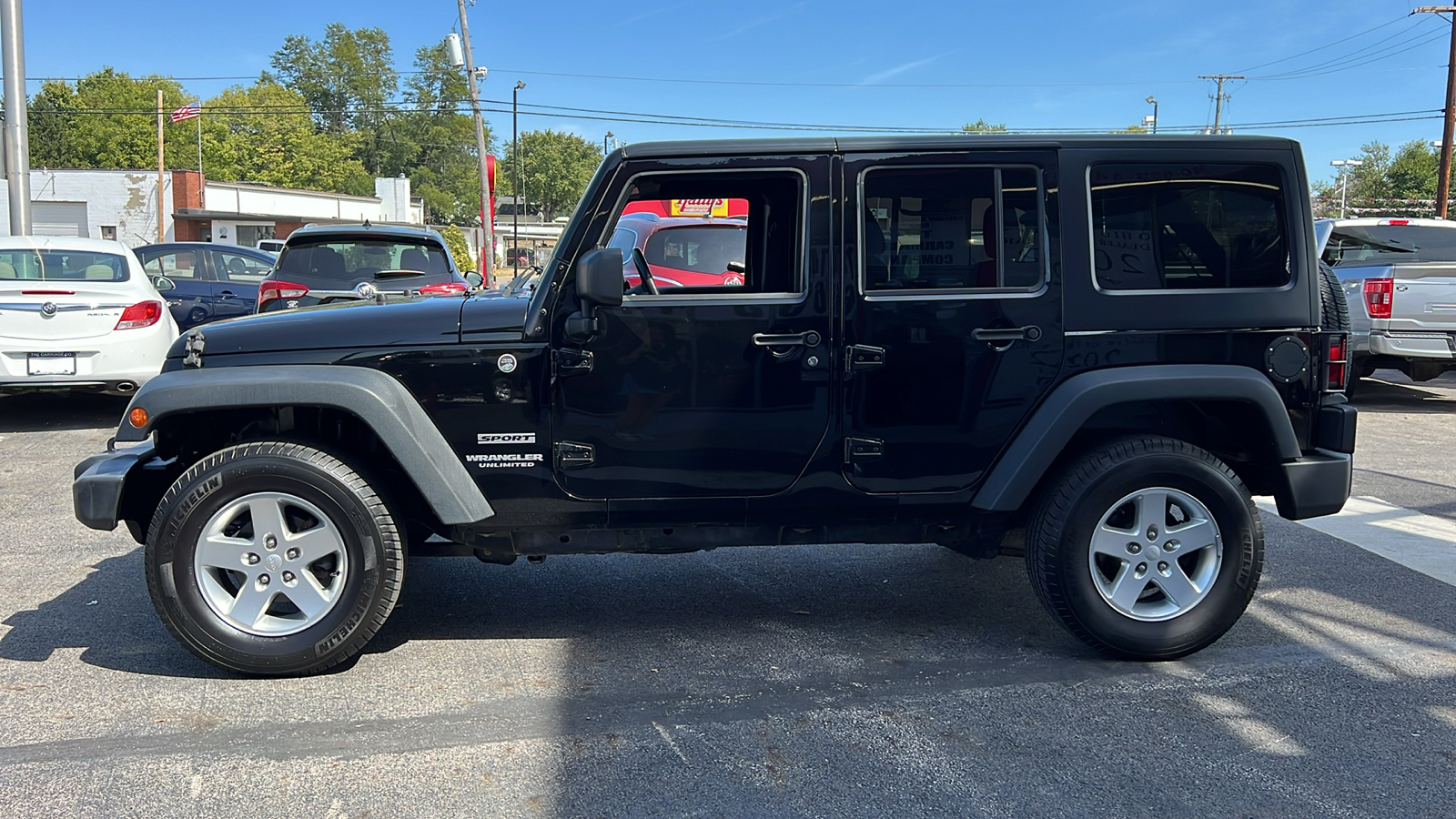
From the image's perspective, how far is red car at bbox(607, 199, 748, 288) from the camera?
425 centimetres

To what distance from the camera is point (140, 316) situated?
912 centimetres

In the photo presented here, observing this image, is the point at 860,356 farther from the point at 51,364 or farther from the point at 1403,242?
the point at 1403,242

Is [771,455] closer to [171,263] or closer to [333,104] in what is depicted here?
[171,263]

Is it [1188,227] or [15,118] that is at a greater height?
[15,118]

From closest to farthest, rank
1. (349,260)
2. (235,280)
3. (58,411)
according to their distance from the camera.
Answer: (349,260), (58,411), (235,280)

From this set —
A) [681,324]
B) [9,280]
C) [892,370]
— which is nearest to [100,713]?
[681,324]

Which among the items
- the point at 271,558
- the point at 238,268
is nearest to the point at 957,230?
the point at 271,558

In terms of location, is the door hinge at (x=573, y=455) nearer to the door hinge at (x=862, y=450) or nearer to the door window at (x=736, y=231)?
the door window at (x=736, y=231)

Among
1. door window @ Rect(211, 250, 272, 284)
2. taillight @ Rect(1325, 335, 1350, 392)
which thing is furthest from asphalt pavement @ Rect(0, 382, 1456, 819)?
door window @ Rect(211, 250, 272, 284)

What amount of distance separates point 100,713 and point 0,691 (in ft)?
1.55

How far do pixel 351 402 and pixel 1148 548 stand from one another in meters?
2.89

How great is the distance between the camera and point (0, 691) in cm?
372

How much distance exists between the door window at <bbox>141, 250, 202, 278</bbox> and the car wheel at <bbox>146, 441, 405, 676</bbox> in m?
11.0

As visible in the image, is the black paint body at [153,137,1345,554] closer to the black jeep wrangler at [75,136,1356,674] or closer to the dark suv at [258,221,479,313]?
the black jeep wrangler at [75,136,1356,674]
